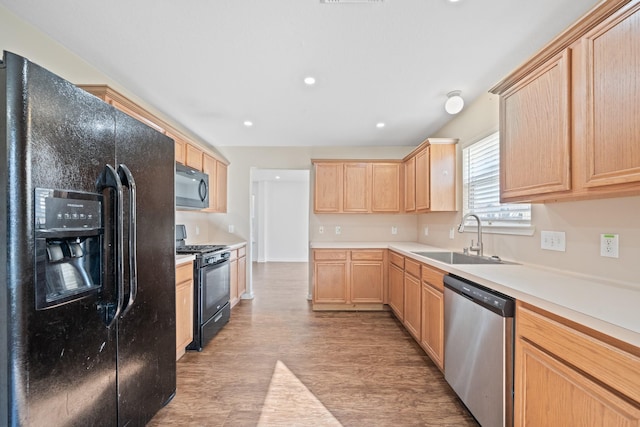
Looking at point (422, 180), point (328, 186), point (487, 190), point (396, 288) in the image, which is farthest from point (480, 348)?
point (328, 186)

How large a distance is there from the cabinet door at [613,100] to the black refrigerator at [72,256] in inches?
81.5

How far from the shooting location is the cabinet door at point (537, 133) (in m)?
1.29

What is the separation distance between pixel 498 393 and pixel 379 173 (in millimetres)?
2965

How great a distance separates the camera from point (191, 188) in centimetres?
296

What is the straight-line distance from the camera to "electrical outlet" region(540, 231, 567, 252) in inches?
64.3

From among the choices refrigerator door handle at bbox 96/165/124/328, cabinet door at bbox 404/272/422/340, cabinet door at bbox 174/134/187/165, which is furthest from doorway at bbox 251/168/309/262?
refrigerator door handle at bbox 96/165/124/328

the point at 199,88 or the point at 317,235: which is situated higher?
the point at 199,88

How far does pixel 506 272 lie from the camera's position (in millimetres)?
1631

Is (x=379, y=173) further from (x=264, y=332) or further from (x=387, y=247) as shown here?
(x=264, y=332)

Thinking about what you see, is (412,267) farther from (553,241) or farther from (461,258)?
(553,241)

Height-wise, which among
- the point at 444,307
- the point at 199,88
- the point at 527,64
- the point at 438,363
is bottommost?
the point at 438,363

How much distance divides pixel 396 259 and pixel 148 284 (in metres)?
2.53

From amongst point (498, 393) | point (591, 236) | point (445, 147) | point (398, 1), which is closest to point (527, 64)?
point (398, 1)

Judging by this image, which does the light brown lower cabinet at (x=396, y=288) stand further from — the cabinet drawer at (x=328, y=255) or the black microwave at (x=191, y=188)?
the black microwave at (x=191, y=188)
